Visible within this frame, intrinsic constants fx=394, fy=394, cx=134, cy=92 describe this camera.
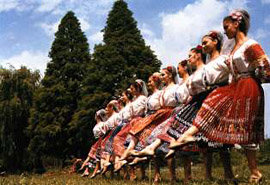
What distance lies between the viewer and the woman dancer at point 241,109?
4.25 metres

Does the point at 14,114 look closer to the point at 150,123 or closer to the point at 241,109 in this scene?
the point at 150,123

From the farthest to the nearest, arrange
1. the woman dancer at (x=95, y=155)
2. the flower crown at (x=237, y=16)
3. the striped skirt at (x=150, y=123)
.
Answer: the woman dancer at (x=95, y=155) < the striped skirt at (x=150, y=123) < the flower crown at (x=237, y=16)

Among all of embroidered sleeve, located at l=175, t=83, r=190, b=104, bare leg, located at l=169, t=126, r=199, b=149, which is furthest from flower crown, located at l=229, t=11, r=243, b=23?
embroidered sleeve, located at l=175, t=83, r=190, b=104

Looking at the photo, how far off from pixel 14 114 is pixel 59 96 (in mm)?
3570

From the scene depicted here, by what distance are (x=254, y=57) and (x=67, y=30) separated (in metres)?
24.7

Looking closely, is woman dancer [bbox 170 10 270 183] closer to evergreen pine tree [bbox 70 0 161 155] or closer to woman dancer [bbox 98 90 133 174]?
woman dancer [bbox 98 90 133 174]

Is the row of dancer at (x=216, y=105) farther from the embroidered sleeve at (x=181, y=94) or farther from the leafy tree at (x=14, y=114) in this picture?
the leafy tree at (x=14, y=114)

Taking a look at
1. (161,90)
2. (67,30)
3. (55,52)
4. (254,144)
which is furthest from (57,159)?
(254,144)

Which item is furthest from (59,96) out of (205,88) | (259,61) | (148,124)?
(259,61)

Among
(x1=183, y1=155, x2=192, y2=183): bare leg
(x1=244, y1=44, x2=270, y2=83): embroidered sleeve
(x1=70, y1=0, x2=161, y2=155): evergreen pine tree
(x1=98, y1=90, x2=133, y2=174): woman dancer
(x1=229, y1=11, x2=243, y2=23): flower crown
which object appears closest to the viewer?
(x1=244, y1=44, x2=270, y2=83): embroidered sleeve

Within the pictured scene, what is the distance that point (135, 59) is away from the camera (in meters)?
22.1

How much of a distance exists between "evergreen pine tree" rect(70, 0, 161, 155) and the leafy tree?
16.8ft

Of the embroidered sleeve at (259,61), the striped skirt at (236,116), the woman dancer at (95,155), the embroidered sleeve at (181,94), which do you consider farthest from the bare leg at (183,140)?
the woman dancer at (95,155)

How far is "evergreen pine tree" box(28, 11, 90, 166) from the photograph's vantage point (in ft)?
77.8
